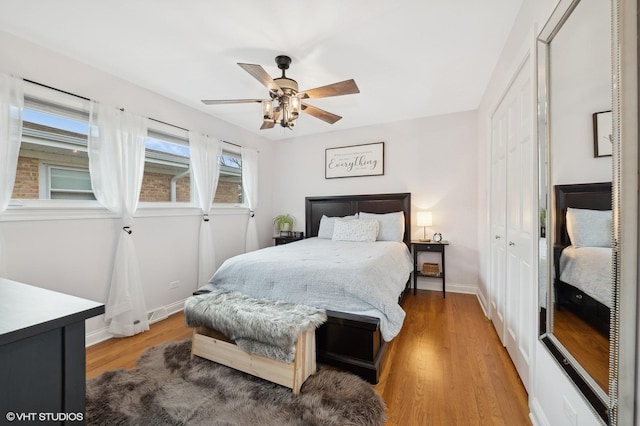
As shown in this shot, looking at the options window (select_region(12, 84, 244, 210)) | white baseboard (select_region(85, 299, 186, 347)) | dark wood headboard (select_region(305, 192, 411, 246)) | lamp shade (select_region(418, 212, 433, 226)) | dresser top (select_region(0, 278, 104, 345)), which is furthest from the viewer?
dark wood headboard (select_region(305, 192, 411, 246))

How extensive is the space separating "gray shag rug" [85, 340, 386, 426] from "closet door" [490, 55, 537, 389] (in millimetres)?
1098

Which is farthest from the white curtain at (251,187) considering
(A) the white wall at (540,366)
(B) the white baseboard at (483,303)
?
(A) the white wall at (540,366)

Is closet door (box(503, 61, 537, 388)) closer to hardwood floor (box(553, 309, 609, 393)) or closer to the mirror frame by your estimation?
the mirror frame

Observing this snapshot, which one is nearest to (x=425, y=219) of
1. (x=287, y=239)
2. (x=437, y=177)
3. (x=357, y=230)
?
(x=437, y=177)

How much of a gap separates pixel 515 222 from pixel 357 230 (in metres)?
1.94

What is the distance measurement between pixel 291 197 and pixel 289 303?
3.09 m

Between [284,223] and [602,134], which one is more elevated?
[602,134]

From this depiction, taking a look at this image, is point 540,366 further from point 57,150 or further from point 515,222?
point 57,150

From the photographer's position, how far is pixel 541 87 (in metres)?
1.35

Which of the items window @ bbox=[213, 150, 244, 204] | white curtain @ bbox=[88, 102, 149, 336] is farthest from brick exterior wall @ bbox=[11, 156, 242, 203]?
white curtain @ bbox=[88, 102, 149, 336]

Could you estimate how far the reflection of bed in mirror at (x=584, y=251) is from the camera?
34.9 inches

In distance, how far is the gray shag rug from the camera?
4.75 feet

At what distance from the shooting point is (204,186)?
135 inches

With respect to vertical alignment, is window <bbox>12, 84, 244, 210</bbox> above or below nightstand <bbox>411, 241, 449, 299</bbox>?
above
